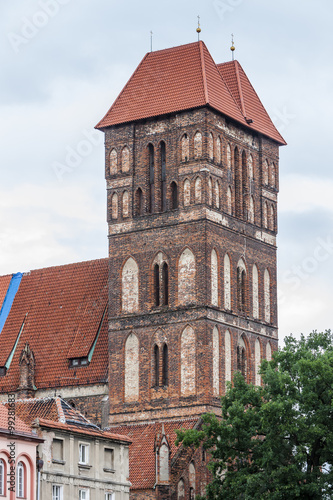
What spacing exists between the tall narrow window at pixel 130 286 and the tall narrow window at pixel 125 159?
4020mm

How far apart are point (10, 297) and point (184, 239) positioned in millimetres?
11200

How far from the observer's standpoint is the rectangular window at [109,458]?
5166 centimetres

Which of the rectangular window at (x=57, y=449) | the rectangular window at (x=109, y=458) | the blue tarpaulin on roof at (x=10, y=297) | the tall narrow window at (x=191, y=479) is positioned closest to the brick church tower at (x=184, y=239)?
the tall narrow window at (x=191, y=479)

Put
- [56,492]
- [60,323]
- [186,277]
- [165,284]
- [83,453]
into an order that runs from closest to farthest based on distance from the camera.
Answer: [56,492] < [83,453] < [186,277] < [165,284] < [60,323]

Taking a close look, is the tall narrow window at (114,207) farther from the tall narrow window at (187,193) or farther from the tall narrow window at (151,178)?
the tall narrow window at (187,193)

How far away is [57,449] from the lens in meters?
49.1

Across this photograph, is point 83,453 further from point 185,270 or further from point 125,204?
point 125,204

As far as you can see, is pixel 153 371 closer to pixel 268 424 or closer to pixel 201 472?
pixel 201 472

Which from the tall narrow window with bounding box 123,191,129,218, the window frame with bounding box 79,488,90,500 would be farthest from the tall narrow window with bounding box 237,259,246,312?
the window frame with bounding box 79,488,90,500

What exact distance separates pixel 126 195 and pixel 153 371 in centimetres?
794

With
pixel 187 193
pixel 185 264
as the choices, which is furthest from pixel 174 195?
pixel 185 264

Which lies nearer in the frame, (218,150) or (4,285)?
(218,150)

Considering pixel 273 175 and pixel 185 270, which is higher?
pixel 273 175

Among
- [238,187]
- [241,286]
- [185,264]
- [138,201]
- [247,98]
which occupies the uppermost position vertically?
[247,98]
